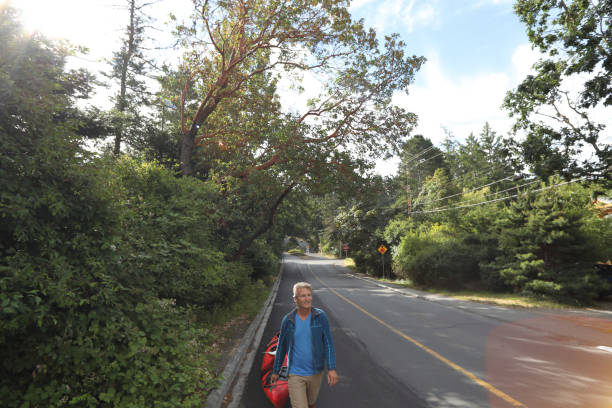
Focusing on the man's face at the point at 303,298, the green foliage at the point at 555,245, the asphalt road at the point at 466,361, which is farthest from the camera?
the green foliage at the point at 555,245

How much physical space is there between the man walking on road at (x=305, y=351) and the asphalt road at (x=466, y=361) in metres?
1.59

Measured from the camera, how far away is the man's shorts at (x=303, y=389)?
339 centimetres

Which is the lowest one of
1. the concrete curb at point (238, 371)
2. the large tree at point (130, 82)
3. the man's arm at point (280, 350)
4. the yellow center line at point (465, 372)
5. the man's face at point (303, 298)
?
the concrete curb at point (238, 371)

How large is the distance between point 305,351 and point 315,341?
157mm

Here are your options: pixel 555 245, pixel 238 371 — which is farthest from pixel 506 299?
pixel 238 371

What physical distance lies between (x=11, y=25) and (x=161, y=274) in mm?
3686

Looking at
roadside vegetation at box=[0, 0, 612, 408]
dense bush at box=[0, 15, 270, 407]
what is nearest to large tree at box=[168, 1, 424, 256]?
roadside vegetation at box=[0, 0, 612, 408]

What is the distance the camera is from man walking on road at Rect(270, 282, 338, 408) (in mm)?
3438

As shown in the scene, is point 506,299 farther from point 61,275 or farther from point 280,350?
point 61,275

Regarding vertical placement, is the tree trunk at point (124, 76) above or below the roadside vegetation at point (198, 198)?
above

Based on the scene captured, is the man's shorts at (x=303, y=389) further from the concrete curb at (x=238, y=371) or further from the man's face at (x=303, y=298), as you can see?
the concrete curb at (x=238, y=371)

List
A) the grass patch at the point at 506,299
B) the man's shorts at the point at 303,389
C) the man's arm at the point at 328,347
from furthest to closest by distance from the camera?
the grass patch at the point at 506,299, the man's arm at the point at 328,347, the man's shorts at the point at 303,389

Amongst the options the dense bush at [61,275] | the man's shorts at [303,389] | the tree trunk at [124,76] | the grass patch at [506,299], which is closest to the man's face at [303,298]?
the man's shorts at [303,389]

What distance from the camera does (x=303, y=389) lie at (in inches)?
135
